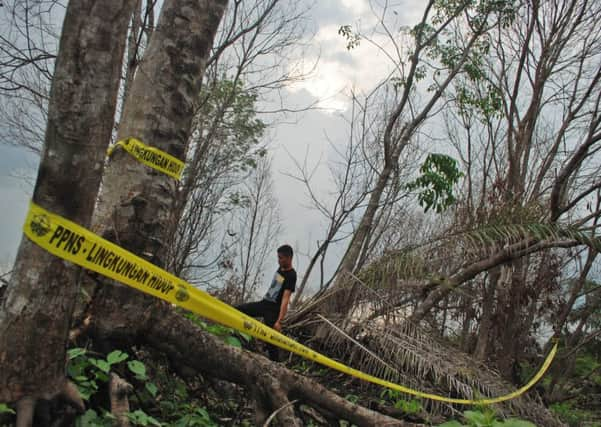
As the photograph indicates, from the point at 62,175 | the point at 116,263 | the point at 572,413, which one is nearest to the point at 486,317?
the point at 572,413

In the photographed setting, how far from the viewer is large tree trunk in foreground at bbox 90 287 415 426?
2961 mm

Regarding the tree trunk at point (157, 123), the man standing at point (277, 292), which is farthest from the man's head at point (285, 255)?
the tree trunk at point (157, 123)

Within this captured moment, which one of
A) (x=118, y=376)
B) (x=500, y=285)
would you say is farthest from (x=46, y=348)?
(x=500, y=285)

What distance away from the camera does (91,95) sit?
7.46 feet

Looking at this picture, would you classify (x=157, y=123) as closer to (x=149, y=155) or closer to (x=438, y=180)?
(x=149, y=155)

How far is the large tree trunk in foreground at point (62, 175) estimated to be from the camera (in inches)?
88.0

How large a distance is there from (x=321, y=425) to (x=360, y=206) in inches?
313

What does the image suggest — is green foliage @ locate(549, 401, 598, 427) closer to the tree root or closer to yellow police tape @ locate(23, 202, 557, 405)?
yellow police tape @ locate(23, 202, 557, 405)

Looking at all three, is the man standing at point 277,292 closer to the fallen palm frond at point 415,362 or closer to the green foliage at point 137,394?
the fallen palm frond at point 415,362

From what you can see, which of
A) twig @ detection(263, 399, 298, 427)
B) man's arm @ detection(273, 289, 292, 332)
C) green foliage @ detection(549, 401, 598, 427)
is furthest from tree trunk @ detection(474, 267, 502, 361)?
twig @ detection(263, 399, 298, 427)

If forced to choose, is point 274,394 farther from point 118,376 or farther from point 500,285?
point 500,285

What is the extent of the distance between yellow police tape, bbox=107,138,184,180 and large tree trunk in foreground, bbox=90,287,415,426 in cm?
74

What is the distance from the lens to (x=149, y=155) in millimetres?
3018

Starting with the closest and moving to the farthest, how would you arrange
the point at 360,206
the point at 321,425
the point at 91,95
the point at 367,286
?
the point at 91,95 → the point at 321,425 → the point at 367,286 → the point at 360,206
